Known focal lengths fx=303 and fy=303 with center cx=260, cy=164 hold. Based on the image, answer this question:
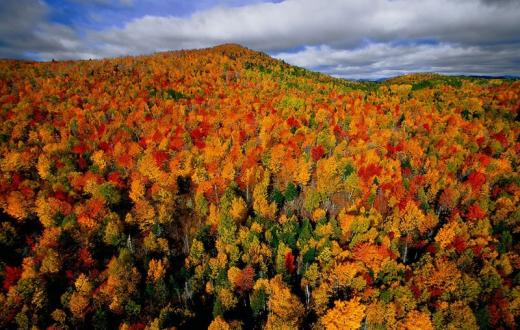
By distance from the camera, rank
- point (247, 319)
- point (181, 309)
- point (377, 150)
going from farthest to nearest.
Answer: point (377, 150) < point (247, 319) < point (181, 309)

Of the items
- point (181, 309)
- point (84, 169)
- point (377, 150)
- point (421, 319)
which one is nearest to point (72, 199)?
point (84, 169)

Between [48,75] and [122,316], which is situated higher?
[48,75]

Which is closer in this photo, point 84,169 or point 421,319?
point 421,319

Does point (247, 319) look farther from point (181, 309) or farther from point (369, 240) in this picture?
point (369, 240)

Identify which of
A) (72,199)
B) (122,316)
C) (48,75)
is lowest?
(122,316)

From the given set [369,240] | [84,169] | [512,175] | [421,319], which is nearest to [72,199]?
[84,169]

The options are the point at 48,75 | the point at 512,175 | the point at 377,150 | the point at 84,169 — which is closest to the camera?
the point at 84,169
